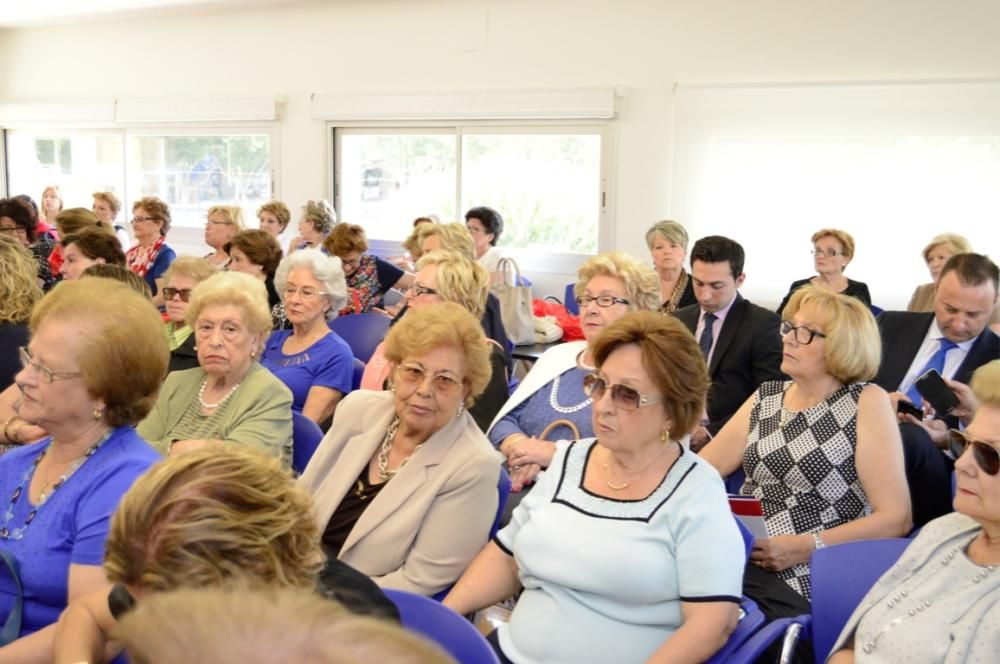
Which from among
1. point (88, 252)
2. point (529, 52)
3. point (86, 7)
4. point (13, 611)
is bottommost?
point (13, 611)

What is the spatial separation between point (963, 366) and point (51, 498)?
135 inches

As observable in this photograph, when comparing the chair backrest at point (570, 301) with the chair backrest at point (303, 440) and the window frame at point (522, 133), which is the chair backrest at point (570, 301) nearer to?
the window frame at point (522, 133)

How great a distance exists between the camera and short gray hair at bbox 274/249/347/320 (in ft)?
13.9

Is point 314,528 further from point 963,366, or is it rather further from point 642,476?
point 963,366

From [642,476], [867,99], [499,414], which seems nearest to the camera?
[642,476]

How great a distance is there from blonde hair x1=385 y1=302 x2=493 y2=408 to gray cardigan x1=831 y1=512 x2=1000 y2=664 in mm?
1172

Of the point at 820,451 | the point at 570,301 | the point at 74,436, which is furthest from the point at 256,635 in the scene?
the point at 570,301

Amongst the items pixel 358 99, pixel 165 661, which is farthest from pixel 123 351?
pixel 358 99

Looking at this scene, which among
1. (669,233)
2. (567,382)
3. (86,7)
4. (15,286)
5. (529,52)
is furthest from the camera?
(86,7)

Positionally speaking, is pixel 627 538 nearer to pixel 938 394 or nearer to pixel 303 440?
pixel 303 440

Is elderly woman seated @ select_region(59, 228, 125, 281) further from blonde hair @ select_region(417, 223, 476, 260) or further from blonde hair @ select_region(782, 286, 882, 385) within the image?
blonde hair @ select_region(782, 286, 882, 385)

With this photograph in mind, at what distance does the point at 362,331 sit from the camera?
16.8 feet

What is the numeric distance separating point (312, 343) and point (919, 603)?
105 inches

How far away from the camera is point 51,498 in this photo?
6.81 ft
